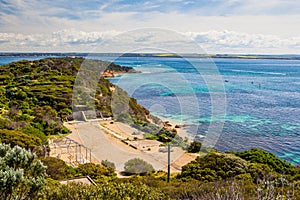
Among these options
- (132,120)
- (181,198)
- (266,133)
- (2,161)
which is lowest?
(266,133)

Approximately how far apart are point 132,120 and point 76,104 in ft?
20.4

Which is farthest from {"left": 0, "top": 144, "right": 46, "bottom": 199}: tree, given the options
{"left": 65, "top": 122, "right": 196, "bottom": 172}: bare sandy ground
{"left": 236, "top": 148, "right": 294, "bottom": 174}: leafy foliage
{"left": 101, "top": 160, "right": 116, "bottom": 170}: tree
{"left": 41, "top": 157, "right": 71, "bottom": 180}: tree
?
{"left": 236, "top": 148, "right": 294, "bottom": 174}: leafy foliage

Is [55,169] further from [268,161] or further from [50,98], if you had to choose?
[50,98]

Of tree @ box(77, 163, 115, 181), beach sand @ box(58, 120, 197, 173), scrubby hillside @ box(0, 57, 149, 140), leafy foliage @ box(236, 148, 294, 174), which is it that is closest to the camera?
tree @ box(77, 163, 115, 181)

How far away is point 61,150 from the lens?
1716 cm

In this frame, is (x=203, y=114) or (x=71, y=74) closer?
(x=203, y=114)

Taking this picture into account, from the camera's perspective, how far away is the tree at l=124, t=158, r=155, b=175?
1408cm

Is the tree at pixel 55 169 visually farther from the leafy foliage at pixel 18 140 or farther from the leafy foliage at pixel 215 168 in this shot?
the leafy foliage at pixel 215 168

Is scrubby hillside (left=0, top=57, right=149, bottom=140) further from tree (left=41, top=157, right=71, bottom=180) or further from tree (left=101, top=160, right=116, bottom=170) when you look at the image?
tree (left=41, top=157, right=71, bottom=180)

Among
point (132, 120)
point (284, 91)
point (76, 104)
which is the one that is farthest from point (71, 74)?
point (284, 91)

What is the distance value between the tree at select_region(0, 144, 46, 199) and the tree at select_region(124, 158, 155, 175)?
888cm

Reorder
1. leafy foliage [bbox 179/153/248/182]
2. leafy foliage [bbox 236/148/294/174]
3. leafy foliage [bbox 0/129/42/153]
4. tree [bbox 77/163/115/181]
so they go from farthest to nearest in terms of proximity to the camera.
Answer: leafy foliage [bbox 0/129/42/153]
leafy foliage [bbox 236/148/294/174]
tree [bbox 77/163/115/181]
leafy foliage [bbox 179/153/248/182]

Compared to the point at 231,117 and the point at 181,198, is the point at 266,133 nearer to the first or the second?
the point at 231,117

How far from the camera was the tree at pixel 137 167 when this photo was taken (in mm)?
14078
